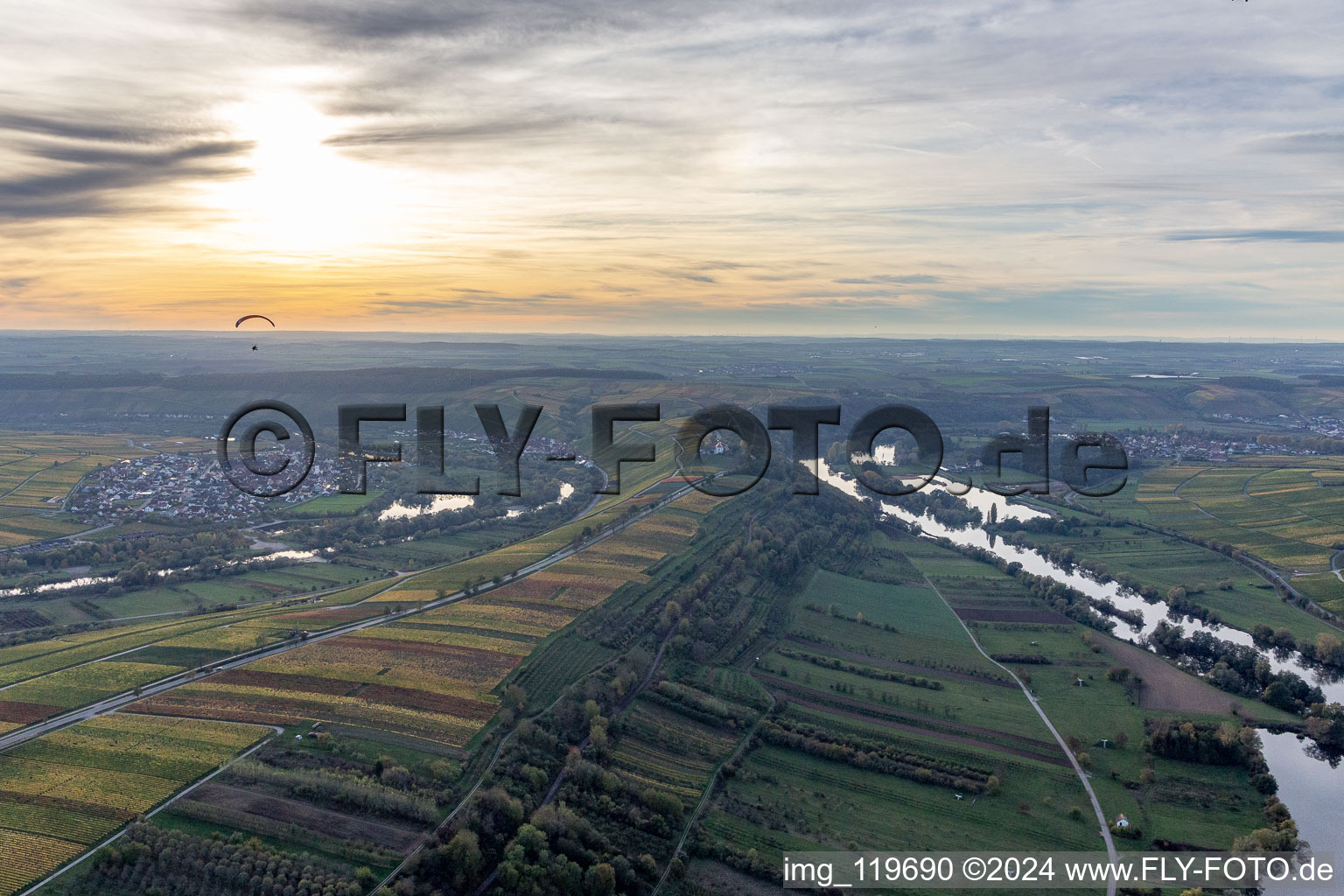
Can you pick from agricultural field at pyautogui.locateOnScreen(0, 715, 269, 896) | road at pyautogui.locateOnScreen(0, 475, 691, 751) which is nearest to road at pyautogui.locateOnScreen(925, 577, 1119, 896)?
road at pyautogui.locateOnScreen(0, 475, 691, 751)

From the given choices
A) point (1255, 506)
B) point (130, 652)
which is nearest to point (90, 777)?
point (130, 652)

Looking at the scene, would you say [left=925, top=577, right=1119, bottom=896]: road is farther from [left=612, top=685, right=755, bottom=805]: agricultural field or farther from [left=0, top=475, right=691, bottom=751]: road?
[left=0, top=475, right=691, bottom=751]: road

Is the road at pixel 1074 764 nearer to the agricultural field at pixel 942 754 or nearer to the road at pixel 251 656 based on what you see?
the agricultural field at pixel 942 754

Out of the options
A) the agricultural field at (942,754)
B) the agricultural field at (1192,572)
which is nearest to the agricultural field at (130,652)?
the agricultural field at (942,754)

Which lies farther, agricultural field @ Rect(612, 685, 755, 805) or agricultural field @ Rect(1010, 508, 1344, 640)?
agricultural field @ Rect(1010, 508, 1344, 640)

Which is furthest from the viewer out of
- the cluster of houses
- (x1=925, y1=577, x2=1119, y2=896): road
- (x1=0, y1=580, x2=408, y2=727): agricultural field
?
the cluster of houses

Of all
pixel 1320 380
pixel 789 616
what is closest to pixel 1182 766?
pixel 789 616
